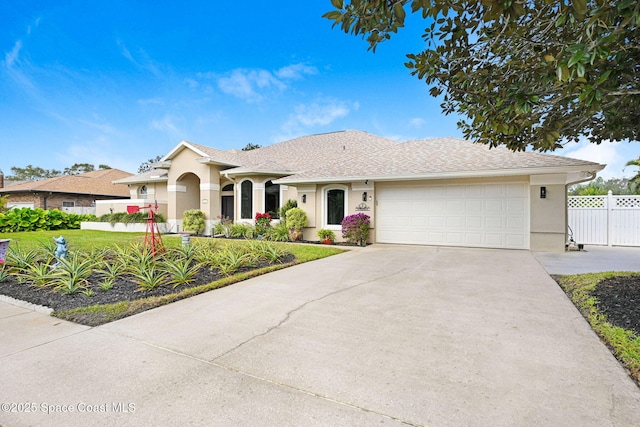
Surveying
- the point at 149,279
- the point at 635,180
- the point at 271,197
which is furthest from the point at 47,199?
the point at 635,180

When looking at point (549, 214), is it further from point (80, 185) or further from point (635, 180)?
point (80, 185)

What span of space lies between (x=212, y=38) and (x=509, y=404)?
1685cm

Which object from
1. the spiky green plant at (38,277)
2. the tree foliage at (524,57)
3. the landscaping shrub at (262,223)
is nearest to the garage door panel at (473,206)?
the tree foliage at (524,57)

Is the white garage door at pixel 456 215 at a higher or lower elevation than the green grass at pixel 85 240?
higher

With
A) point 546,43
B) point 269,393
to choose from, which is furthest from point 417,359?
point 546,43

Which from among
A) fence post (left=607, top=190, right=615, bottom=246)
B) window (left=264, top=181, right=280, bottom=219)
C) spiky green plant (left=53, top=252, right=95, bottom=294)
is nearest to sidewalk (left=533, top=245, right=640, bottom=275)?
fence post (left=607, top=190, right=615, bottom=246)

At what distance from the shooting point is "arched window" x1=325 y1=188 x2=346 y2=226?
13.1 m

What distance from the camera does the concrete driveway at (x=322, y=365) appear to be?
2186mm

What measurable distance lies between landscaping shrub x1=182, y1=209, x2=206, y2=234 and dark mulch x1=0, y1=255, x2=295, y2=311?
9805mm

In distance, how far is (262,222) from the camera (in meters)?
14.5

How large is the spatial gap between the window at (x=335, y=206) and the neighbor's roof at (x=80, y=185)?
23.5 metres

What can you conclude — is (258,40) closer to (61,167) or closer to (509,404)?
(509,404)

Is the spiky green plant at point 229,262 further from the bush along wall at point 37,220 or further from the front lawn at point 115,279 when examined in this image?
the bush along wall at point 37,220

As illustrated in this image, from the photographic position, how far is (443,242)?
37.5 ft
